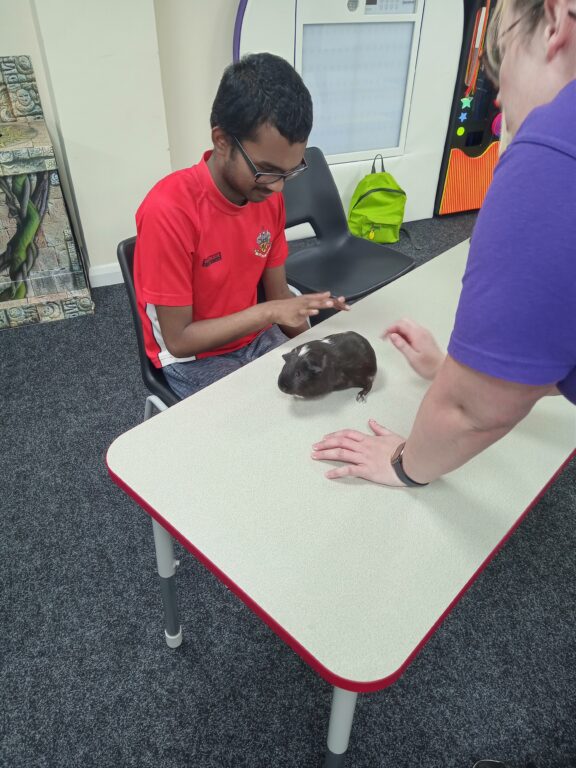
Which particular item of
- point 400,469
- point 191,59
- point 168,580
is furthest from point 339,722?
point 191,59

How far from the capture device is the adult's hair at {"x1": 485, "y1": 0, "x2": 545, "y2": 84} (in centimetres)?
50

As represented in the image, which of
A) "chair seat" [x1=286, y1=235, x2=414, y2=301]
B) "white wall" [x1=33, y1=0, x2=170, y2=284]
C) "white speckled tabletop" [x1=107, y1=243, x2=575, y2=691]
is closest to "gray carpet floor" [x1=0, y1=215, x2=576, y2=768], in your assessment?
"white speckled tabletop" [x1=107, y1=243, x2=575, y2=691]

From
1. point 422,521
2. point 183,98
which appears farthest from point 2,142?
point 422,521

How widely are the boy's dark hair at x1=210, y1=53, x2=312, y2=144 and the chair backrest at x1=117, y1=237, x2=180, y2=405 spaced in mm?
358

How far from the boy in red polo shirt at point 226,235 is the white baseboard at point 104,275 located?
60.2 inches

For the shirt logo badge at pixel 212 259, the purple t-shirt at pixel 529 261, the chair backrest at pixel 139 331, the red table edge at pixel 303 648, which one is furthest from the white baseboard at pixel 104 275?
the purple t-shirt at pixel 529 261

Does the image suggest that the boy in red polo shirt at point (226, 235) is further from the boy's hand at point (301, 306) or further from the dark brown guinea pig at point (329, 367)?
the dark brown guinea pig at point (329, 367)

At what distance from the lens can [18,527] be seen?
1491 millimetres

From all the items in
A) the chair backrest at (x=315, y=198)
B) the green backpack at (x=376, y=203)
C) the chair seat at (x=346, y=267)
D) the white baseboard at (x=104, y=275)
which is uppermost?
the chair backrest at (x=315, y=198)

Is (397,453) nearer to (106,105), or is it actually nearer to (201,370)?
(201,370)

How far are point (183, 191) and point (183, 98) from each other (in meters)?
1.69

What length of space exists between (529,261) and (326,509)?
44 centimetres

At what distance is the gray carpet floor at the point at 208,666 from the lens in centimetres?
109

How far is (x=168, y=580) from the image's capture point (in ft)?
3.49
